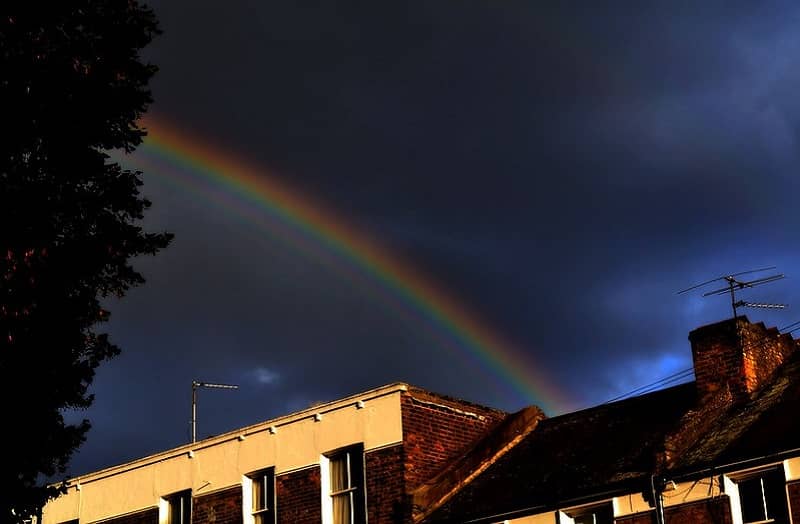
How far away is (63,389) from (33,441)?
46.5 inches

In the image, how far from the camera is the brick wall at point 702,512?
23922mm

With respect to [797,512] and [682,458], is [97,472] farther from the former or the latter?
[797,512]

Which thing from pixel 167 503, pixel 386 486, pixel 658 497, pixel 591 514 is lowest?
pixel 591 514

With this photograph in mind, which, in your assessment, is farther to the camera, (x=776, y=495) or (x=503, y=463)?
(x=503, y=463)

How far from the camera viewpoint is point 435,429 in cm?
3281

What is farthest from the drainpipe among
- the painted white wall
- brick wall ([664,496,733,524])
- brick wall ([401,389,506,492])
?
the painted white wall

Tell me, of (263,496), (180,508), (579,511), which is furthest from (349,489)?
(579,511)

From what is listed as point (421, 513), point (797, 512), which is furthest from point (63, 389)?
point (797, 512)

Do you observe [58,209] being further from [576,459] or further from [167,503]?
[167,503]

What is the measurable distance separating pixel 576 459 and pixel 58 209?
13.7 metres

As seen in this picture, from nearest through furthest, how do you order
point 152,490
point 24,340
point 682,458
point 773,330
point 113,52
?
1. point 24,340
2. point 113,52
3. point 682,458
4. point 773,330
5. point 152,490

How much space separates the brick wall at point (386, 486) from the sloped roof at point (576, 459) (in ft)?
3.76

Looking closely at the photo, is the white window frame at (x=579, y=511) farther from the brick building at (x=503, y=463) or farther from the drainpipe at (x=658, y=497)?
the drainpipe at (x=658, y=497)

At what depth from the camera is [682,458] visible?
2544cm
